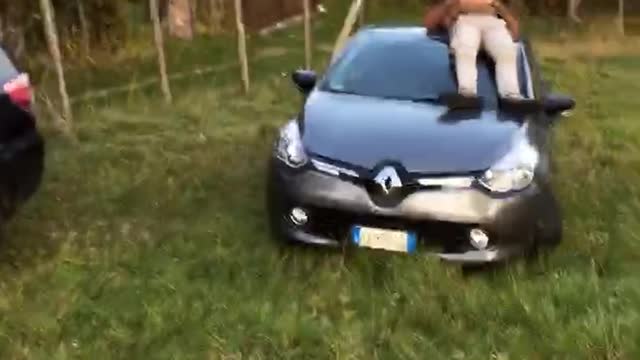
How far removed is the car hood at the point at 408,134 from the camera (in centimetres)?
580

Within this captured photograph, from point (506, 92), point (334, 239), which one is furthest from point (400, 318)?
point (506, 92)

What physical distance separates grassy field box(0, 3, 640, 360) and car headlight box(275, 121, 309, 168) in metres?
0.51

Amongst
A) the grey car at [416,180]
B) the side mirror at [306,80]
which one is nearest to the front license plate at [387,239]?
the grey car at [416,180]

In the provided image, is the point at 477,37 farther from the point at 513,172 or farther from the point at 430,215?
the point at 430,215

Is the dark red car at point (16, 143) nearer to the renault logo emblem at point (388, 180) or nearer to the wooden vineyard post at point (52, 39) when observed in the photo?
the renault logo emblem at point (388, 180)

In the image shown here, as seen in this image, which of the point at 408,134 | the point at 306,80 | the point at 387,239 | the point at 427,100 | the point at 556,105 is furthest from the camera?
the point at 306,80

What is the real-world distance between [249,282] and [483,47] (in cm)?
249

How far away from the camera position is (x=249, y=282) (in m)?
5.64

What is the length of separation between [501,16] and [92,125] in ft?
15.4

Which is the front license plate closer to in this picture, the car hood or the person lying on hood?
the car hood

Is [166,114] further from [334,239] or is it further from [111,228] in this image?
[334,239]

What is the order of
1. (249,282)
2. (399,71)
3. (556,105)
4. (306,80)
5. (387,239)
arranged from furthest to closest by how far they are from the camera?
1. (306,80)
2. (399,71)
3. (556,105)
4. (387,239)
5. (249,282)

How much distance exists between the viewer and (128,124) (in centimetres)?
1084

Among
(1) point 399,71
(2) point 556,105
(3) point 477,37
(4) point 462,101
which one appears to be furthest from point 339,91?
(2) point 556,105
